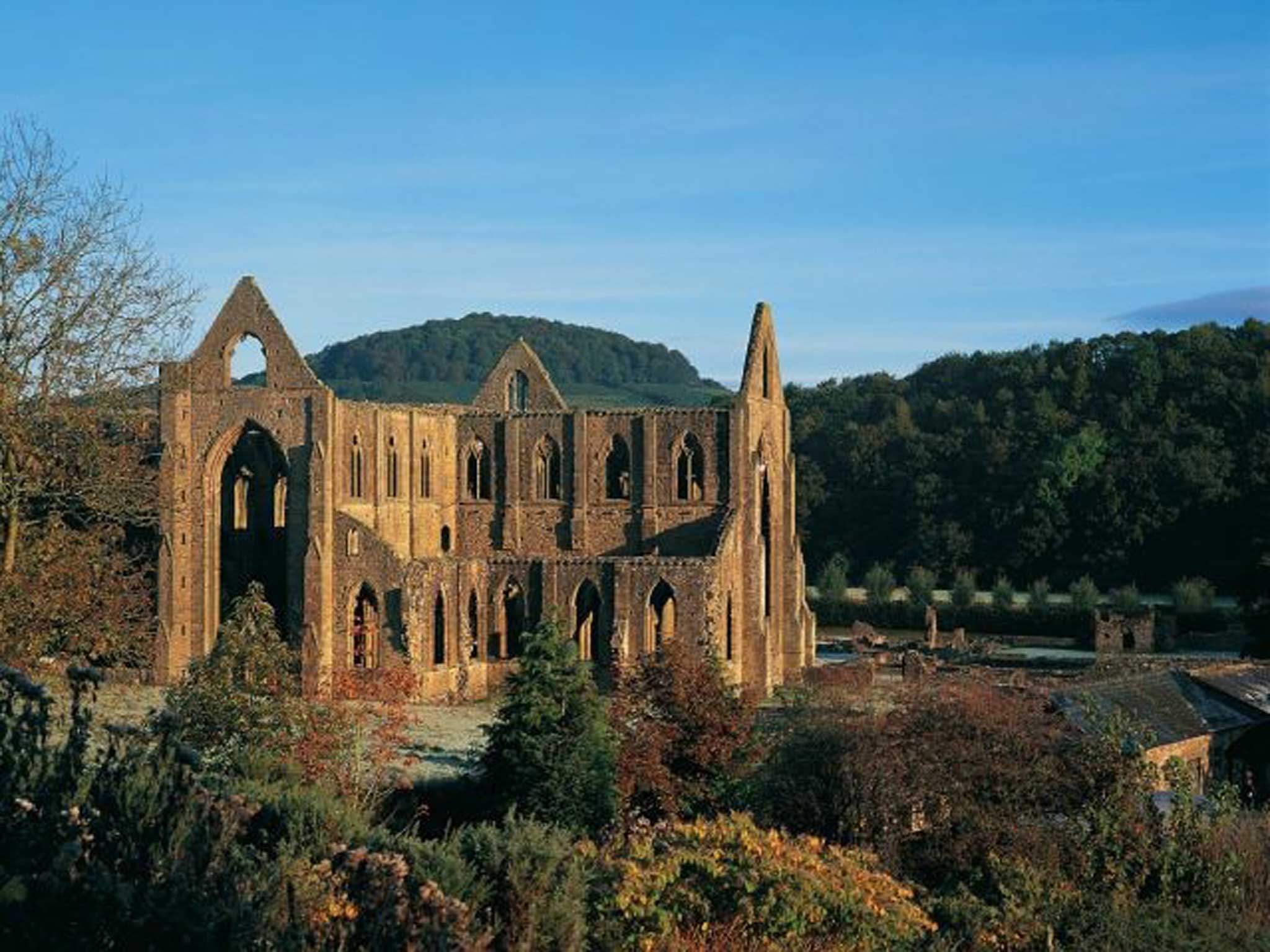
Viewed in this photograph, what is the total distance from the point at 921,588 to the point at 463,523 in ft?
116

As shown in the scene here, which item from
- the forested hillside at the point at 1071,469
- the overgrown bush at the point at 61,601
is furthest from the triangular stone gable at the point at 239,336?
the forested hillside at the point at 1071,469

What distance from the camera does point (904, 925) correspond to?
1736 cm

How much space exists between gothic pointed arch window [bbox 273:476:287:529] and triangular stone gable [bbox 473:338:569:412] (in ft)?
25.4

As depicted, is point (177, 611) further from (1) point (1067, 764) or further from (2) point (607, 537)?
(1) point (1067, 764)

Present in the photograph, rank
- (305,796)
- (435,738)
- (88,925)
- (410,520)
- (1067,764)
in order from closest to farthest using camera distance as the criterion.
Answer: (88,925)
(305,796)
(1067,764)
(435,738)
(410,520)

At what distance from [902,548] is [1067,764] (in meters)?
63.0

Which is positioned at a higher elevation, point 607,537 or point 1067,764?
point 607,537

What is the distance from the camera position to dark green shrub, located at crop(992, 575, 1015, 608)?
73.4 metres

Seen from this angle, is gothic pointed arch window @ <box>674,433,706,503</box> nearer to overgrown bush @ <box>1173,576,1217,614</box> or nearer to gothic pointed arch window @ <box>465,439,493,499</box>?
gothic pointed arch window @ <box>465,439,493,499</box>

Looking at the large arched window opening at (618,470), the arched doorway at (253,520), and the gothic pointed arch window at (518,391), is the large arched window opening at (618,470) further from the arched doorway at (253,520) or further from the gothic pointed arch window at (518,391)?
the arched doorway at (253,520)

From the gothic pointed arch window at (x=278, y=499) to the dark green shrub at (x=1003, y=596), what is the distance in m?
38.5

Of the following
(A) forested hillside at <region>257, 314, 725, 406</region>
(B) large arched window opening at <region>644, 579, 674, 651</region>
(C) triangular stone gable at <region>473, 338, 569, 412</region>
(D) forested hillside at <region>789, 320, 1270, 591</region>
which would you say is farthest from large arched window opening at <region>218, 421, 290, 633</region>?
(A) forested hillside at <region>257, 314, 725, 406</region>

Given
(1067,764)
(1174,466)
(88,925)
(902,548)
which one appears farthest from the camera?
(902,548)

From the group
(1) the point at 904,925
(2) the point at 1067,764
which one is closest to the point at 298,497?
(2) the point at 1067,764
